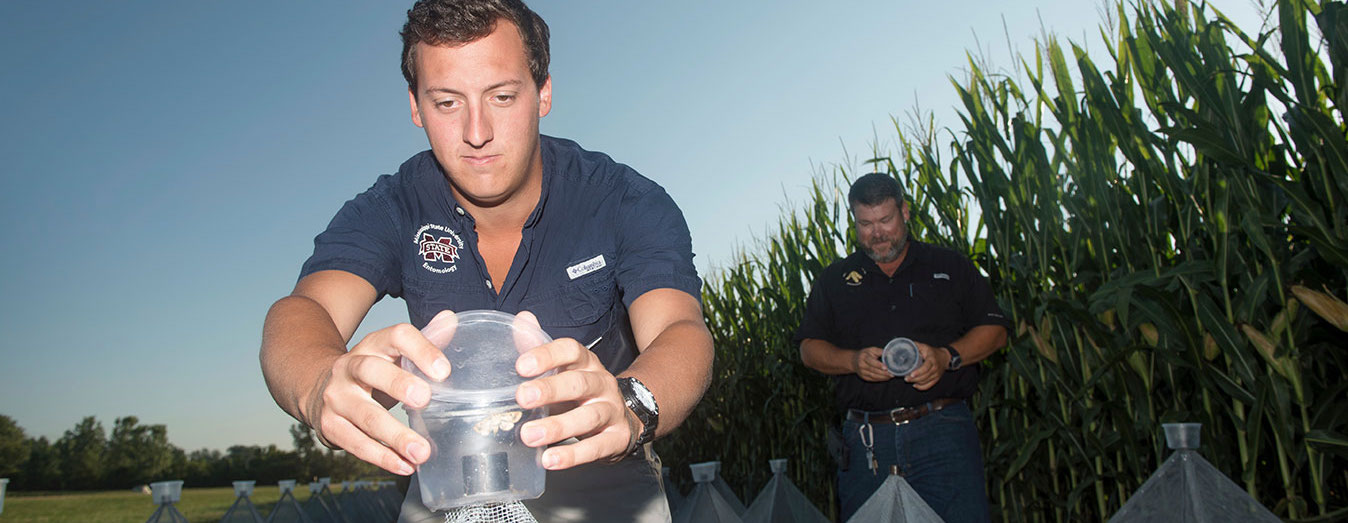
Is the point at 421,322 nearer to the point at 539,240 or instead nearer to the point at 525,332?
the point at 539,240

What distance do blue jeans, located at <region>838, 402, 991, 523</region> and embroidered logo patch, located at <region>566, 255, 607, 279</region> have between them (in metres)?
2.28

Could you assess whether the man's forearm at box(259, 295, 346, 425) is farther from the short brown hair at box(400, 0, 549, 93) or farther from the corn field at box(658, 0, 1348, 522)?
the corn field at box(658, 0, 1348, 522)

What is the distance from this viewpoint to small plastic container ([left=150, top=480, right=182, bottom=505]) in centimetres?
304

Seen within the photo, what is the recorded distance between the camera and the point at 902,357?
3.28 meters

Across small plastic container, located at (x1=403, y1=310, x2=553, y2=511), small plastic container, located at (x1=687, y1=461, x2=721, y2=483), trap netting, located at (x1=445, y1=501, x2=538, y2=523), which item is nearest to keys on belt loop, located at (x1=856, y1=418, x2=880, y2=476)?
small plastic container, located at (x1=687, y1=461, x2=721, y2=483)

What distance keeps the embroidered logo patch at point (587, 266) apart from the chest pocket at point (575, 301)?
11mm

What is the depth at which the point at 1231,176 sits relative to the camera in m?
2.84

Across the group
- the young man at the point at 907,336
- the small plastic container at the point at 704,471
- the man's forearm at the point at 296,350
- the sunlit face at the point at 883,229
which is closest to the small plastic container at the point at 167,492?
the small plastic container at the point at 704,471

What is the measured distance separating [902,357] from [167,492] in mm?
2837

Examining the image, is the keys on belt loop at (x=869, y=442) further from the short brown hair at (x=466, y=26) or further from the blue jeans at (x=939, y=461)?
the short brown hair at (x=466, y=26)

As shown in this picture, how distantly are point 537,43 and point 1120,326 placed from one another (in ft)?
9.39

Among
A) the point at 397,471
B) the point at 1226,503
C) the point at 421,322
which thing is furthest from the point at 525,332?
the point at 1226,503

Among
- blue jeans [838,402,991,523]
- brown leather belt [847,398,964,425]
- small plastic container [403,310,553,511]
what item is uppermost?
small plastic container [403,310,553,511]

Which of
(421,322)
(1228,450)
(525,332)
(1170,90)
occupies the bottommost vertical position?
(1228,450)
